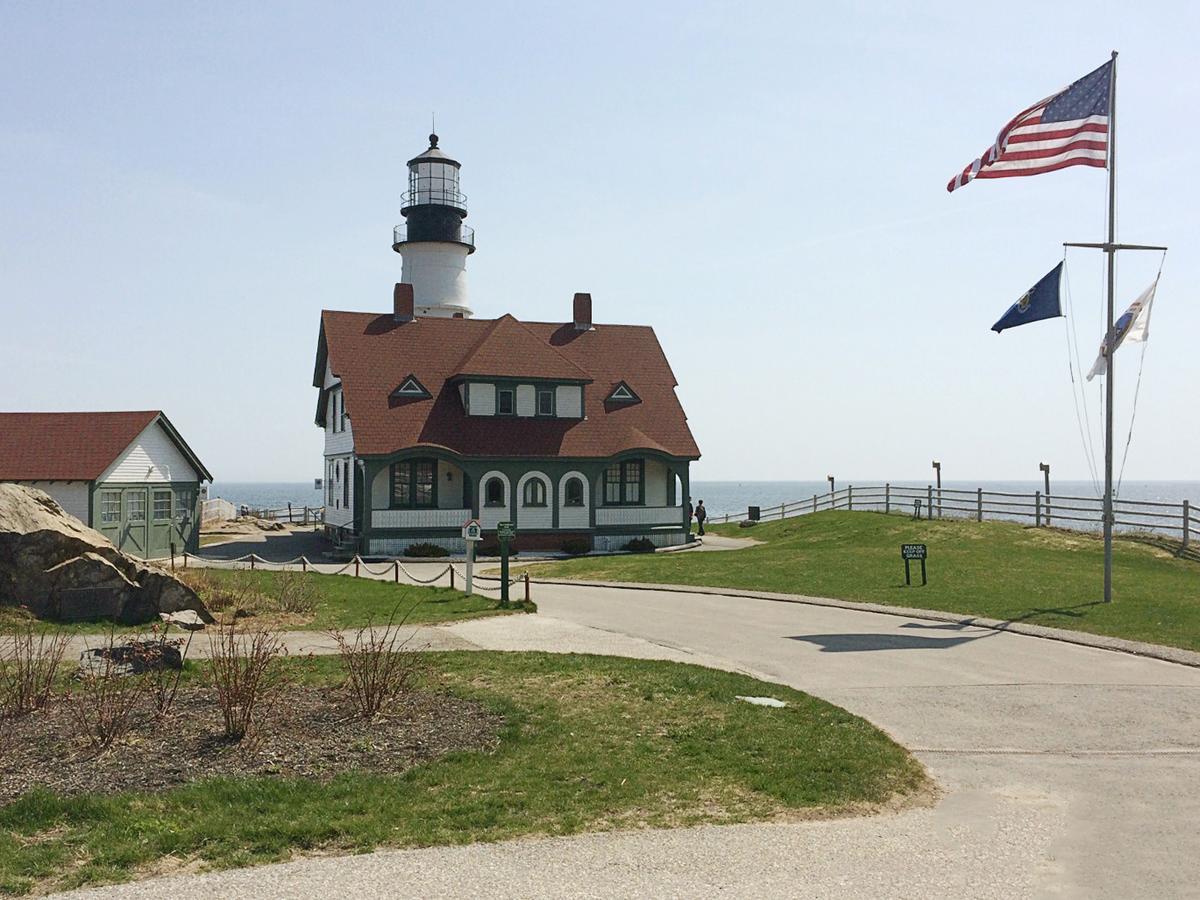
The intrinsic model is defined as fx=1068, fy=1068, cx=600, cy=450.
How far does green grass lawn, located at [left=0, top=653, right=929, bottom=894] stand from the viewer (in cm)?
774

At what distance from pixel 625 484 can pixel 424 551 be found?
9015 mm

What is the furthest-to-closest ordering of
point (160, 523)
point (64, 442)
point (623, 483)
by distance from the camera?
point (623, 483) → point (160, 523) → point (64, 442)

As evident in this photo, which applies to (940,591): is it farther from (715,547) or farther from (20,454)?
(20,454)

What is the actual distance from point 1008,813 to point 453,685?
6.76 m

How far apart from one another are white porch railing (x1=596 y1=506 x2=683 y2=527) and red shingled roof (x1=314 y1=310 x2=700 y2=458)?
2.29m

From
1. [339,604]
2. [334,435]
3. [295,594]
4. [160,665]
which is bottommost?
[339,604]

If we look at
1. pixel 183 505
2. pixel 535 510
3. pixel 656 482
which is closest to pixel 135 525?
pixel 183 505

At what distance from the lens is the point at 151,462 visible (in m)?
36.0

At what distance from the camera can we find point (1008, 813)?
8992 millimetres

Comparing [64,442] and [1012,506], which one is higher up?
[64,442]

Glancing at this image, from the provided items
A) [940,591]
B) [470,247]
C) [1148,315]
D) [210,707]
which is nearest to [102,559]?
[210,707]

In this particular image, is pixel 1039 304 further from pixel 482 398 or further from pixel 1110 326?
pixel 482 398

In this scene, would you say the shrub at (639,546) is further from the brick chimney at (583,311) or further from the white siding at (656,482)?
the brick chimney at (583,311)

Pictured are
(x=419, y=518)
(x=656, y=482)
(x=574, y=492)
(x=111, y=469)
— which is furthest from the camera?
(x=656, y=482)
